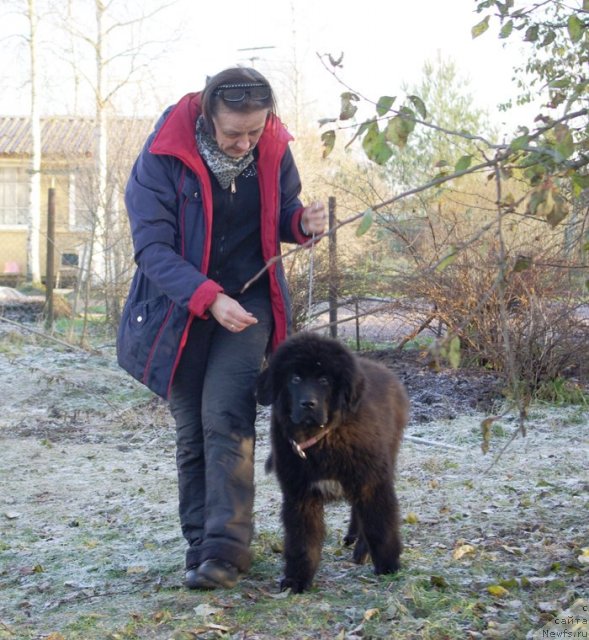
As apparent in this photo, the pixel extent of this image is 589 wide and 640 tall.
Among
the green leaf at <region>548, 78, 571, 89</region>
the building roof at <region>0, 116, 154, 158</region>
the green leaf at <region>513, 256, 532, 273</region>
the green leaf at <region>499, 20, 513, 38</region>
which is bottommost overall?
the green leaf at <region>513, 256, 532, 273</region>

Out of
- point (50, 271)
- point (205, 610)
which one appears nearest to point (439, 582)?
point (205, 610)

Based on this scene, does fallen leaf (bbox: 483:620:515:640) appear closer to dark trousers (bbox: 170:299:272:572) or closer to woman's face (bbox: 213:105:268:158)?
dark trousers (bbox: 170:299:272:572)

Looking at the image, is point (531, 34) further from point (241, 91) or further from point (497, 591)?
point (497, 591)

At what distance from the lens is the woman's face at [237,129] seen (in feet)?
12.5

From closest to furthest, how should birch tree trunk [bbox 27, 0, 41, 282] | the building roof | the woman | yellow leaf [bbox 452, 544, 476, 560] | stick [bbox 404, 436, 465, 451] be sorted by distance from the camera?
the woman → yellow leaf [bbox 452, 544, 476, 560] → stick [bbox 404, 436, 465, 451] → birch tree trunk [bbox 27, 0, 41, 282] → the building roof

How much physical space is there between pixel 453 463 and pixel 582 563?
2.16 meters

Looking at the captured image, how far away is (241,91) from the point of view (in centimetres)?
381

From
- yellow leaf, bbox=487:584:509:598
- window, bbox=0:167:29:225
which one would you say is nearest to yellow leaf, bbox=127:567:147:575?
yellow leaf, bbox=487:584:509:598

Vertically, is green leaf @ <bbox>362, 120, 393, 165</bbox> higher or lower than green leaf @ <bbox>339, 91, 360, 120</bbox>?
lower

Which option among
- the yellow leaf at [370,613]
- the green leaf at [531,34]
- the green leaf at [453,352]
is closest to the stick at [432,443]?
the yellow leaf at [370,613]

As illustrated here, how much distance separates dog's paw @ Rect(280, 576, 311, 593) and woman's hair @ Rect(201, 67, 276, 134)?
6.18 feet

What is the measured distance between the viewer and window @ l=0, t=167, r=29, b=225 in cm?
2628

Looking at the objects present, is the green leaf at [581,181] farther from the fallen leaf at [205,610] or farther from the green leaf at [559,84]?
the fallen leaf at [205,610]

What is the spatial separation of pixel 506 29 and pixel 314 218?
1.17m
